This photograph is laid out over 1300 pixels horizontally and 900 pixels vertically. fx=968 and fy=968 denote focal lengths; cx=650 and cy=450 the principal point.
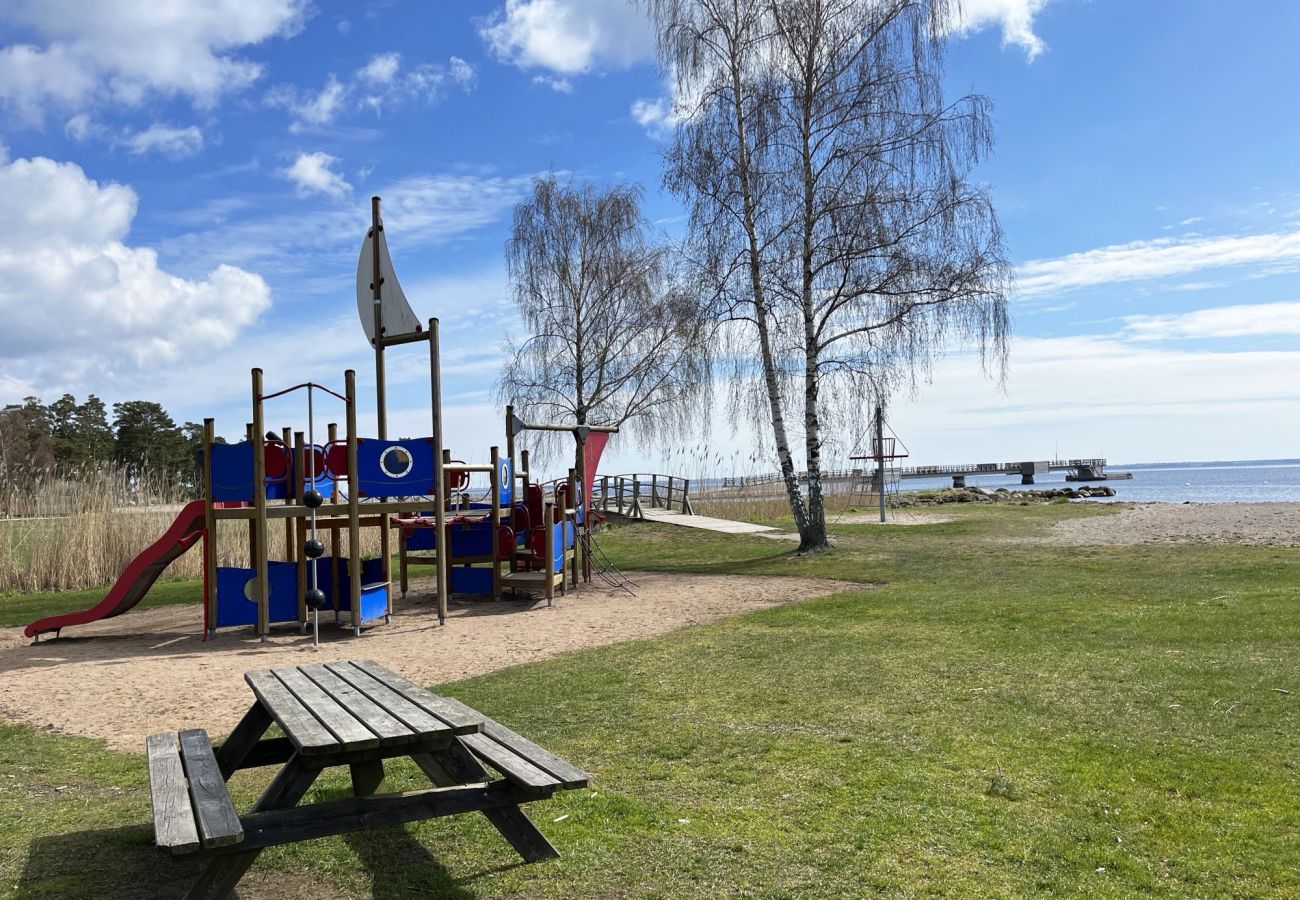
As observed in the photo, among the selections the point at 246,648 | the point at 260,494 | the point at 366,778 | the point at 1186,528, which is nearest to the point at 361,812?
the point at 366,778

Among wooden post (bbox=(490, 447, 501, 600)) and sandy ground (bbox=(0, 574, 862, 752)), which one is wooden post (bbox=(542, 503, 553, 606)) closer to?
sandy ground (bbox=(0, 574, 862, 752))

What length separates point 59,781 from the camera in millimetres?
5086

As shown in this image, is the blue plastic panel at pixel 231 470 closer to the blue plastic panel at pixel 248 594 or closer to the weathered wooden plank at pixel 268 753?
the blue plastic panel at pixel 248 594

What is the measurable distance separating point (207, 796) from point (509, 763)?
1.01 metres

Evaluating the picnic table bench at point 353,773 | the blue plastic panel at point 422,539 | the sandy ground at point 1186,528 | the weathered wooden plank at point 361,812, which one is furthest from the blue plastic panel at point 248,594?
the sandy ground at point 1186,528

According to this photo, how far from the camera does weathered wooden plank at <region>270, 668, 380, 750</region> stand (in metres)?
3.12

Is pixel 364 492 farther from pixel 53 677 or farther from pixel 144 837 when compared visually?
pixel 144 837

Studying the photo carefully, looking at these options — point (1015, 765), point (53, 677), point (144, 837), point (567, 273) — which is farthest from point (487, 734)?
point (567, 273)

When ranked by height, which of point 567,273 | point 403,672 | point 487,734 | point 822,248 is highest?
point 567,273

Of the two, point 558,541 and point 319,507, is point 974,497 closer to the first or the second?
point 558,541

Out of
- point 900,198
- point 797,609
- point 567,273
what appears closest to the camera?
point 797,609

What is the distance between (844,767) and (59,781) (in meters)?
4.07

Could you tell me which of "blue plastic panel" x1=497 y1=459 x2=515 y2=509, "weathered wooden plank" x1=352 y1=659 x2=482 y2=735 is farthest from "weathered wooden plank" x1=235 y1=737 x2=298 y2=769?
"blue plastic panel" x1=497 y1=459 x2=515 y2=509

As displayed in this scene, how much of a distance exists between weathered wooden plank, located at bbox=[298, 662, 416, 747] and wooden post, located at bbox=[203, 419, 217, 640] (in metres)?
6.22
